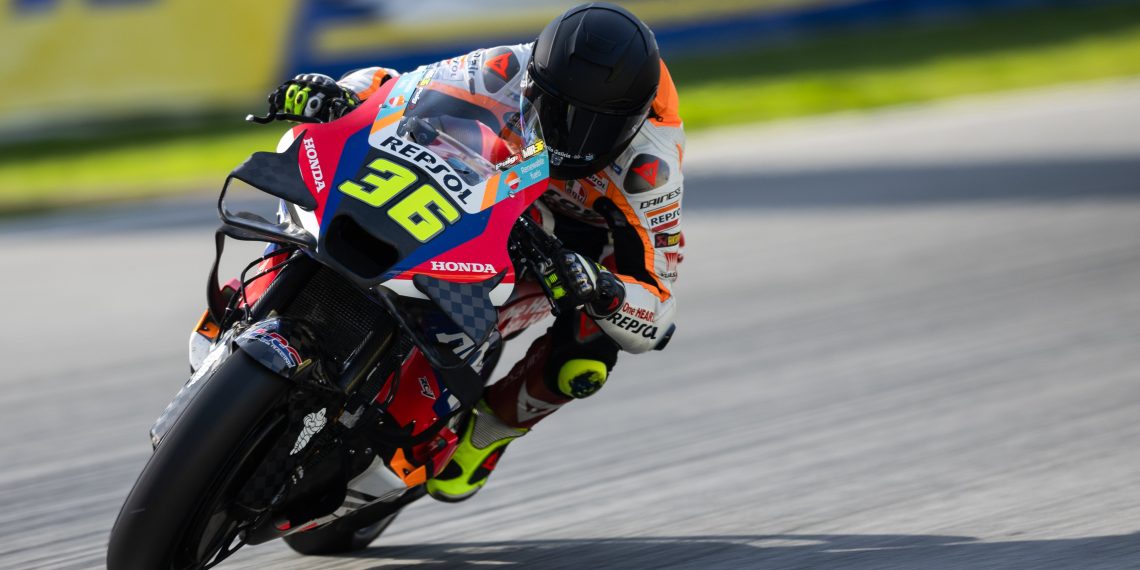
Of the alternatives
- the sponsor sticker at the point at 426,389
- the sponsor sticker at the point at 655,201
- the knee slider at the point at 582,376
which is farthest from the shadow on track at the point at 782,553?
the sponsor sticker at the point at 655,201

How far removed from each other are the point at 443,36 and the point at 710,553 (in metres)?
9.20

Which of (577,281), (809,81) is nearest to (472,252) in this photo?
(577,281)

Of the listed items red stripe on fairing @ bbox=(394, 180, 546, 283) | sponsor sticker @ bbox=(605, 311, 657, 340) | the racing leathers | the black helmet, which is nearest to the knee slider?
the racing leathers

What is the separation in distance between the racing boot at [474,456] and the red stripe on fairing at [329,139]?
950 millimetres

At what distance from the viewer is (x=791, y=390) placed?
5.75m

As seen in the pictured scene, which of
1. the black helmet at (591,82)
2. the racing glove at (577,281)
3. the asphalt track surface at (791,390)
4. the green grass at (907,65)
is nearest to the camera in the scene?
the racing glove at (577,281)

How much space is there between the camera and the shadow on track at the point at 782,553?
3807mm

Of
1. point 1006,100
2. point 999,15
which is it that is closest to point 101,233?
point 1006,100

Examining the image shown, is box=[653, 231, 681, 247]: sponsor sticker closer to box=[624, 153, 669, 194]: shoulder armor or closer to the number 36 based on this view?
box=[624, 153, 669, 194]: shoulder armor

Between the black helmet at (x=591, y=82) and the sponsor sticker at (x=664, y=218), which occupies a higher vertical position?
the black helmet at (x=591, y=82)

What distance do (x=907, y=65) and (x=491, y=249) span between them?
11.9m

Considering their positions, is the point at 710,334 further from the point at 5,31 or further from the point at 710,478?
the point at 5,31

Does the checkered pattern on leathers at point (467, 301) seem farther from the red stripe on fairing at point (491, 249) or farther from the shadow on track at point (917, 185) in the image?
the shadow on track at point (917, 185)

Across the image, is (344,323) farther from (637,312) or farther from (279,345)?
(637,312)
